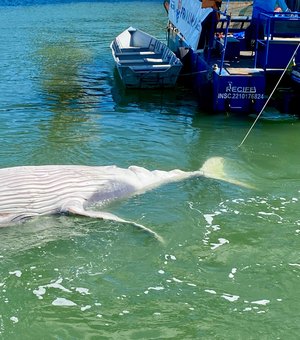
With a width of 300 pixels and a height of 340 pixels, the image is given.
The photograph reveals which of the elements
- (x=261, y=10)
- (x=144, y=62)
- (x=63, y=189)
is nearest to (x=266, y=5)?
(x=261, y=10)

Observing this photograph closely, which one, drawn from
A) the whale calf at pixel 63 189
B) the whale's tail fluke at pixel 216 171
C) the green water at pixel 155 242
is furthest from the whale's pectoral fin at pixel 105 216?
the whale's tail fluke at pixel 216 171

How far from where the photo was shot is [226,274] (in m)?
7.32

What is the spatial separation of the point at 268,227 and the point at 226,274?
5.71ft

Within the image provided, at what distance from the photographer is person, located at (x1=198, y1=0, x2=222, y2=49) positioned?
53.1ft

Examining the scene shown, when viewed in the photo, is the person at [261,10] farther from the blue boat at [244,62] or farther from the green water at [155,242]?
the green water at [155,242]

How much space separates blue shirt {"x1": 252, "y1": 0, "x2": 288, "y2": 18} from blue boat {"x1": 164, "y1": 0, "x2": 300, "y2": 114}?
18.5 inches

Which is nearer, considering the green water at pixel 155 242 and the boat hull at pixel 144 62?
the green water at pixel 155 242

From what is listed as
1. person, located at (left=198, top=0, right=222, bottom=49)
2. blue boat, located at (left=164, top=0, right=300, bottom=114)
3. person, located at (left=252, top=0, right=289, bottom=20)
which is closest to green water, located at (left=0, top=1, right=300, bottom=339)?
blue boat, located at (left=164, top=0, right=300, bottom=114)

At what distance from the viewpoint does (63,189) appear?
8.60 m

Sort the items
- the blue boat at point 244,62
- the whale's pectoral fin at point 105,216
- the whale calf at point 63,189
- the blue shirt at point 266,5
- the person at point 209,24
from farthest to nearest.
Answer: the blue shirt at point 266,5 → the person at point 209,24 → the blue boat at point 244,62 → the whale's pectoral fin at point 105,216 → the whale calf at point 63,189

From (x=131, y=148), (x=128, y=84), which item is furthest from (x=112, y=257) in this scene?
(x=128, y=84)

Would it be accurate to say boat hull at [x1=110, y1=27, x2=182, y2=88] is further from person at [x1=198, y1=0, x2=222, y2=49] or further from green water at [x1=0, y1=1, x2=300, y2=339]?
green water at [x1=0, y1=1, x2=300, y2=339]

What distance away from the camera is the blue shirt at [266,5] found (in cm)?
1714

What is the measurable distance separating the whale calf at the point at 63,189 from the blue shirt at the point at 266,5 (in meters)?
10.1
